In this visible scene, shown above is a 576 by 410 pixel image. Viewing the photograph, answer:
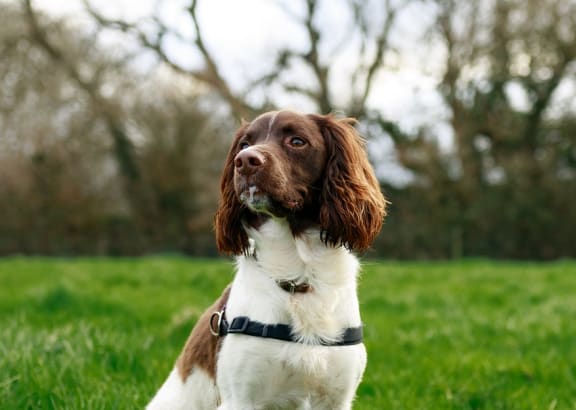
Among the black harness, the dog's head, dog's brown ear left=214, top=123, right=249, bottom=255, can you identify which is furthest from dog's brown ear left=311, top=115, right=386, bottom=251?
dog's brown ear left=214, top=123, right=249, bottom=255

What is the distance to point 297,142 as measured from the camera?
2930 mm

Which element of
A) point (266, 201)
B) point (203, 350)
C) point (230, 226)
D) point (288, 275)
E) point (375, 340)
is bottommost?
point (375, 340)

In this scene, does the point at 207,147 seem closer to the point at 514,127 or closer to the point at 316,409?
the point at 514,127

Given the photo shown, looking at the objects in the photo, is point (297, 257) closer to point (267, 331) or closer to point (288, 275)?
point (288, 275)

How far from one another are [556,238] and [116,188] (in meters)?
15.0

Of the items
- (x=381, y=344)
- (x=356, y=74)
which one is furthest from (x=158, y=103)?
(x=381, y=344)

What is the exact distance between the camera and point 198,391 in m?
3.02

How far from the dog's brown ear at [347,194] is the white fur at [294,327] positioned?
0.10m

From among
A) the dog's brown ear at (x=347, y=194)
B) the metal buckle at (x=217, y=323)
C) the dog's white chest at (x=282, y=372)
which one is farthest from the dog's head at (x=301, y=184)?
the dog's white chest at (x=282, y=372)

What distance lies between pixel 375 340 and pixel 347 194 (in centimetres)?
330

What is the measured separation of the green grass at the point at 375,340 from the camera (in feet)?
12.6

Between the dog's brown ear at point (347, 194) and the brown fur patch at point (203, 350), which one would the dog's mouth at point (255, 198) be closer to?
the dog's brown ear at point (347, 194)

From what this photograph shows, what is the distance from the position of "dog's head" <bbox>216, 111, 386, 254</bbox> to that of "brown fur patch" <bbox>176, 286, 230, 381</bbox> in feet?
1.13

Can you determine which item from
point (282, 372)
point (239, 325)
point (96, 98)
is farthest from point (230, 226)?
point (96, 98)
